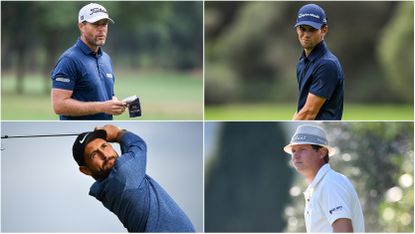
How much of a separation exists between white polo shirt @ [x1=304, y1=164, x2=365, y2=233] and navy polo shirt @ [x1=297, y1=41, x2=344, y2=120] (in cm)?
63

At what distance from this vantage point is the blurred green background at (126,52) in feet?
49.8

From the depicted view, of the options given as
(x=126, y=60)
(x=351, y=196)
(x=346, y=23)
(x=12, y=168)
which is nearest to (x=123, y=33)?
(x=126, y=60)

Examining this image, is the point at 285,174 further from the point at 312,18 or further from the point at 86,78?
the point at 86,78

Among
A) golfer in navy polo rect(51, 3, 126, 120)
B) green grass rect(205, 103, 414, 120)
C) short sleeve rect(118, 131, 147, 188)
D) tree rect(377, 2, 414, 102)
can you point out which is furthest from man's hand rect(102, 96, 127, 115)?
tree rect(377, 2, 414, 102)

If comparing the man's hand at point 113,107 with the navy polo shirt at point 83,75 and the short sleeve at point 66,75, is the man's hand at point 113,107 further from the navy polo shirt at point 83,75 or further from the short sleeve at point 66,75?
the short sleeve at point 66,75

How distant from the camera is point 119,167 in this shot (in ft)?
18.7

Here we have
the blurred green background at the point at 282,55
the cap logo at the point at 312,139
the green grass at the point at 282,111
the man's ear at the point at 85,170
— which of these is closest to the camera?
the cap logo at the point at 312,139

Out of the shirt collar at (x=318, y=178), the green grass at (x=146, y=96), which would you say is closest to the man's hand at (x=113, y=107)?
the shirt collar at (x=318, y=178)

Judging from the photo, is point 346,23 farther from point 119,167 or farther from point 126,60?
point 119,167

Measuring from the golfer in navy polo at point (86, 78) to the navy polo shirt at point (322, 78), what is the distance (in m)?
1.02

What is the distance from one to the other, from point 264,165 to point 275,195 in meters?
0.39

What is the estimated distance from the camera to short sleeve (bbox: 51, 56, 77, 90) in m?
5.41

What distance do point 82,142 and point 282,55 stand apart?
14.2m

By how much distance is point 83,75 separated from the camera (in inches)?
214
